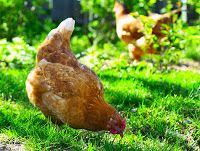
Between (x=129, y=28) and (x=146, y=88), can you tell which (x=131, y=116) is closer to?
(x=146, y=88)

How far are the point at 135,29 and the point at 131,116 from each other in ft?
8.12

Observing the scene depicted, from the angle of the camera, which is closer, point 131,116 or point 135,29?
point 131,116

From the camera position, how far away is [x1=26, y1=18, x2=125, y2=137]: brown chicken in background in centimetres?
247

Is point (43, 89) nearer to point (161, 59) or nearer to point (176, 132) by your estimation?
point (176, 132)

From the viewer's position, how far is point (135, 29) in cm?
497

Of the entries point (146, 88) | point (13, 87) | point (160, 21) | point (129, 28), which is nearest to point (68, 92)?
point (146, 88)

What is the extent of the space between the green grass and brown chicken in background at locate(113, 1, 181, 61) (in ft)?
2.77

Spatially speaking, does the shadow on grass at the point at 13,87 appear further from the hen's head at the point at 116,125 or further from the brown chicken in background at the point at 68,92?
the hen's head at the point at 116,125

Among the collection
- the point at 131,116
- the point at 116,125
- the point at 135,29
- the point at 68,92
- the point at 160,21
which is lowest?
the point at 131,116

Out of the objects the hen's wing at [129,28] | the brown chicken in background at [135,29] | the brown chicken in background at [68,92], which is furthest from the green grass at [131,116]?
the hen's wing at [129,28]

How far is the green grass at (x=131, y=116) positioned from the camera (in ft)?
7.80

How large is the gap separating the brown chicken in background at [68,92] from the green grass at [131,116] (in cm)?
14

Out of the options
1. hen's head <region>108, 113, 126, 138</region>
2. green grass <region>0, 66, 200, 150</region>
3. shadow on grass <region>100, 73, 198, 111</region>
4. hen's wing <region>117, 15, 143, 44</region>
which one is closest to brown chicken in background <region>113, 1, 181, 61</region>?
hen's wing <region>117, 15, 143, 44</region>

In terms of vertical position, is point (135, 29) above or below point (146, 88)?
above
